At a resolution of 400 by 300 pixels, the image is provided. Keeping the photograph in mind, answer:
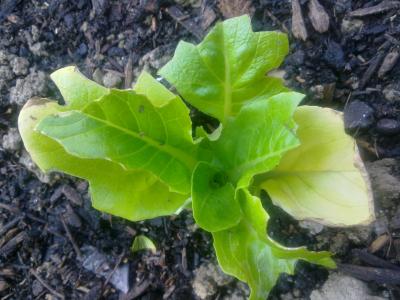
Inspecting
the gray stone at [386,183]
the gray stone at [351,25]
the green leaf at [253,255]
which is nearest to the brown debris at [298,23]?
the gray stone at [351,25]

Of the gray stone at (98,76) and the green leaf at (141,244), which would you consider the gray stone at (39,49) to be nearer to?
the gray stone at (98,76)

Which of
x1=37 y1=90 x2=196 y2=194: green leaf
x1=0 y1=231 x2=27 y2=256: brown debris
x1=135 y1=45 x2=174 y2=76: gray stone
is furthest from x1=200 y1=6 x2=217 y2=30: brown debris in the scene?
x1=0 y1=231 x2=27 y2=256: brown debris

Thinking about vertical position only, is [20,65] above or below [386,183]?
above

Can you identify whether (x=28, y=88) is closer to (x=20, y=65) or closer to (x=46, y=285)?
(x=20, y=65)

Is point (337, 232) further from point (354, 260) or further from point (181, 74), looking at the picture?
point (181, 74)

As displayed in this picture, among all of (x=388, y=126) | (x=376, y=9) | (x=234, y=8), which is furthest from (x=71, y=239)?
(x=376, y=9)

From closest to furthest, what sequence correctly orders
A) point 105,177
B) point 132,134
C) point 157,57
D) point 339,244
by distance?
1. point 132,134
2. point 105,177
3. point 339,244
4. point 157,57

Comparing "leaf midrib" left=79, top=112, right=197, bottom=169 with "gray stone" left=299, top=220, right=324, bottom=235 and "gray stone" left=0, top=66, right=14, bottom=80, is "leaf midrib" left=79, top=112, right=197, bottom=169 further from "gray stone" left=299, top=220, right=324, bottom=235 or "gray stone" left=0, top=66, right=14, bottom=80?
"gray stone" left=0, top=66, right=14, bottom=80
